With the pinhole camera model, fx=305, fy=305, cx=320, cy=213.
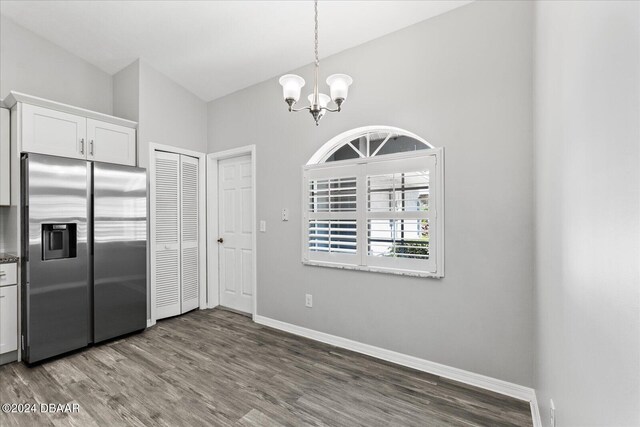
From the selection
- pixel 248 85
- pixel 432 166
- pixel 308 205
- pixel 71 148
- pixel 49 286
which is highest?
pixel 248 85

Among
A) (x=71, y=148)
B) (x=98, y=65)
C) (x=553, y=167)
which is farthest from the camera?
(x=98, y=65)

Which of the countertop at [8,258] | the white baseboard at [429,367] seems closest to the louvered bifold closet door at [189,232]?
the white baseboard at [429,367]

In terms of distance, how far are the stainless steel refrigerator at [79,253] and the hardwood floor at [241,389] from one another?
10.2 inches

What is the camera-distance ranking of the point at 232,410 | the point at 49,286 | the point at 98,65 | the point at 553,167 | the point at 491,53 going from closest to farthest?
the point at 553,167 → the point at 232,410 → the point at 491,53 → the point at 49,286 → the point at 98,65

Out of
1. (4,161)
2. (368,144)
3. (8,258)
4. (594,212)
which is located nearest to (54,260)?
(8,258)

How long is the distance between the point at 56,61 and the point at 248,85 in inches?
82.6

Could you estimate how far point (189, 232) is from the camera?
4012 mm

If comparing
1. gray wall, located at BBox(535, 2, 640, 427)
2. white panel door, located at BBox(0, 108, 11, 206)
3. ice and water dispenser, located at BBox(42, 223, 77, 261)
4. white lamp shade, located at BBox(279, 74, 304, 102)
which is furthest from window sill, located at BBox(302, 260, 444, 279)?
white panel door, located at BBox(0, 108, 11, 206)

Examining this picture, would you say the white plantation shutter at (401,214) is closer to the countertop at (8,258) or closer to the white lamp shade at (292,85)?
the white lamp shade at (292,85)

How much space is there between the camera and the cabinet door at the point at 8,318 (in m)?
2.61

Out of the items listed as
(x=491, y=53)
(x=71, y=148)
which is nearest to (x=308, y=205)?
(x=491, y=53)

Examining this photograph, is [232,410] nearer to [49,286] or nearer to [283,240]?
[283,240]

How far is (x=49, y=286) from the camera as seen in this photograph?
8.89 feet

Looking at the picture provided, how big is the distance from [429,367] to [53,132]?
4025 millimetres
